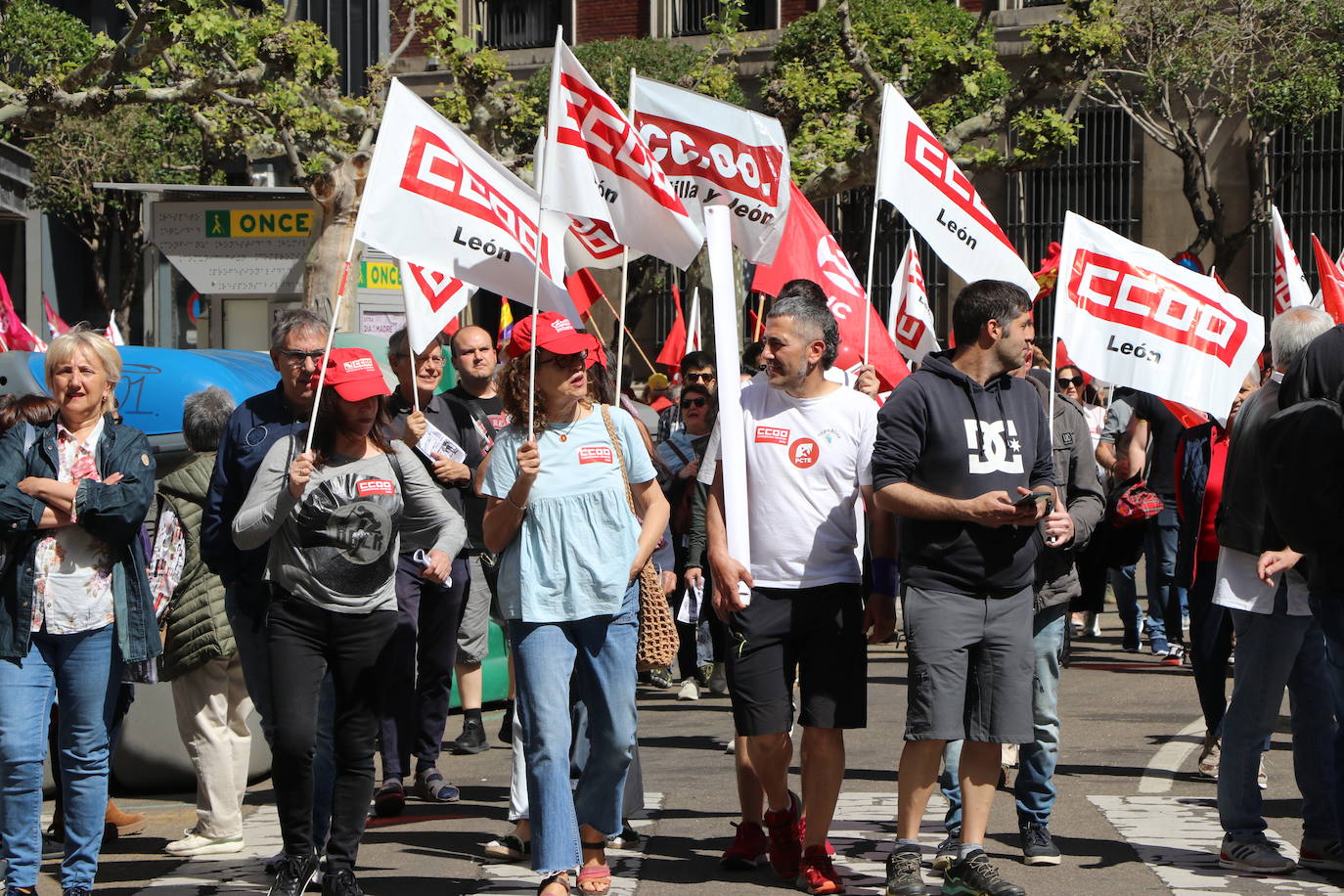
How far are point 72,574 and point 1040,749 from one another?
125 inches

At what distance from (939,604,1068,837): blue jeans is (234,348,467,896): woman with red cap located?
195cm

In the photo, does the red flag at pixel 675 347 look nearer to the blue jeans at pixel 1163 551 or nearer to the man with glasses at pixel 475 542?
the blue jeans at pixel 1163 551

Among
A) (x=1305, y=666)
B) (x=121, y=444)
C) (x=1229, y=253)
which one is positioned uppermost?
(x=1229, y=253)

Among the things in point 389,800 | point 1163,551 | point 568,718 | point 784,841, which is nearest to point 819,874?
point 784,841

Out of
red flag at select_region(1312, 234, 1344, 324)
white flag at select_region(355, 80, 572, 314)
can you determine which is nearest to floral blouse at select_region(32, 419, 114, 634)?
white flag at select_region(355, 80, 572, 314)

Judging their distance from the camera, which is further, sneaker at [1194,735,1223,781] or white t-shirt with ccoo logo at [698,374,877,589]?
sneaker at [1194,735,1223,781]

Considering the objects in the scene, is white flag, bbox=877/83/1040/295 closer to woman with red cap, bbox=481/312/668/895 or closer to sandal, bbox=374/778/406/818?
woman with red cap, bbox=481/312/668/895

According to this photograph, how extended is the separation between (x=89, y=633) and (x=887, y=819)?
9.79ft

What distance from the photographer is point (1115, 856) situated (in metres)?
6.13

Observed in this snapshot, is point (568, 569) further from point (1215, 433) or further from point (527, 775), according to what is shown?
point (1215, 433)

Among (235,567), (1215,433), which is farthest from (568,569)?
Result: (1215,433)

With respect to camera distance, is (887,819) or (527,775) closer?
(527,775)

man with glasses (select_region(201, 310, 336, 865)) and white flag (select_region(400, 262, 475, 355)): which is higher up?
white flag (select_region(400, 262, 475, 355))

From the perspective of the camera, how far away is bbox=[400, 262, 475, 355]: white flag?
23.8 ft
